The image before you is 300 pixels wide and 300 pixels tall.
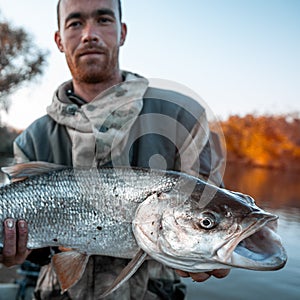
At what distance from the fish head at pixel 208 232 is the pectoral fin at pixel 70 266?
1.57 ft

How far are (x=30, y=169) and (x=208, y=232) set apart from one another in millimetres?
1274

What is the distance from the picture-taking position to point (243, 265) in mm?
1731

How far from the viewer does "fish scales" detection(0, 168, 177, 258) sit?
84.6 inches

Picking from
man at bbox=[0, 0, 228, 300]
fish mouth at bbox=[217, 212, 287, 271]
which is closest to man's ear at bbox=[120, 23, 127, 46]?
man at bbox=[0, 0, 228, 300]

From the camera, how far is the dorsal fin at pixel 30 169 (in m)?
2.43

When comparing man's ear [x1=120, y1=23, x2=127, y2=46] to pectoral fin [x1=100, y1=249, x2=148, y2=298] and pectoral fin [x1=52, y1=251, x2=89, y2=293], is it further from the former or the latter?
pectoral fin [x1=100, y1=249, x2=148, y2=298]

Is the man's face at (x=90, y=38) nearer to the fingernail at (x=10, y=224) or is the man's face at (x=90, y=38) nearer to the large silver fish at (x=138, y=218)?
the large silver fish at (x=138, y=218)

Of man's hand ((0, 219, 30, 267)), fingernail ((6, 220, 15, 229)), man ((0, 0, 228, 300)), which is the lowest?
man's hand ((0, 219, 30, 267))

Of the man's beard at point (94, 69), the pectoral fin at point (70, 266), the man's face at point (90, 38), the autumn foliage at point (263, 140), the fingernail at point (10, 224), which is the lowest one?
the pectoral fin at point (70, 266)

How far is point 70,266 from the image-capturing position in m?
2.33

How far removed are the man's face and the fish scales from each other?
110 cm

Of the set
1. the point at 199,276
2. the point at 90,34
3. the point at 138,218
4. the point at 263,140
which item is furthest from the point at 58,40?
the point at 263,140

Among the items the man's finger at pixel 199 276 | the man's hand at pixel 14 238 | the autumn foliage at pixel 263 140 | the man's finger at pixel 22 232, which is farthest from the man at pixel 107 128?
the autumn foliage at pixel 263 140

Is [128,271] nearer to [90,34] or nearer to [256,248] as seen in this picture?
[256,248]
